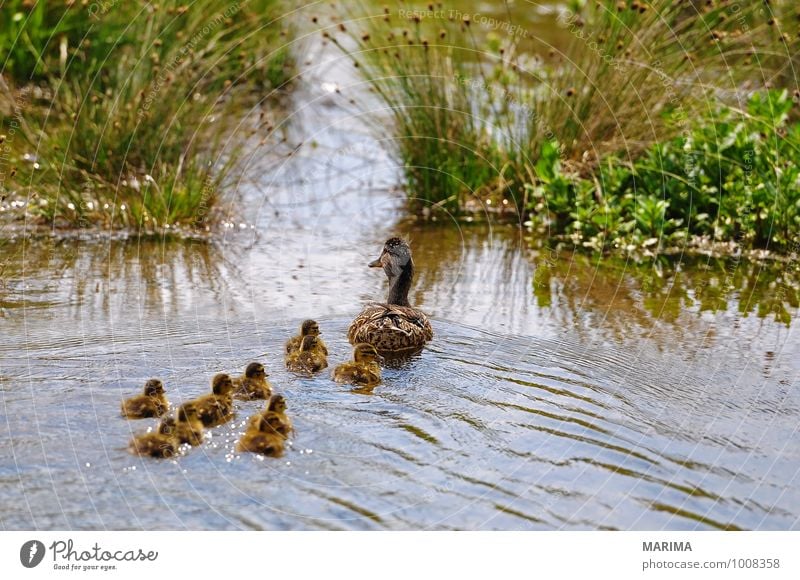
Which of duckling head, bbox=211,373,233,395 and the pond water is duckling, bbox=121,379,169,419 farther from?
duckling head, bbox=211,373,233,395

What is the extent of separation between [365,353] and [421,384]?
46cm

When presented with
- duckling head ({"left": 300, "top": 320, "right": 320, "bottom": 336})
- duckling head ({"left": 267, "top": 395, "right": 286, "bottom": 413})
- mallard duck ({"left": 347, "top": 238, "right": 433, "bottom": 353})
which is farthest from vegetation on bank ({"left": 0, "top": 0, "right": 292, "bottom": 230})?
duckling head ({"left": 267, "top": 395, "right": 286, "bottom": 413})

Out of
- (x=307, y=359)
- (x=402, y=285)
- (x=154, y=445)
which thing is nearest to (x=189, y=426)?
(x=154, y=445)

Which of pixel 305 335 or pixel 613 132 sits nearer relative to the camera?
pixel 305 335

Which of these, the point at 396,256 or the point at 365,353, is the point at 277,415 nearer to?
the point at 365,353

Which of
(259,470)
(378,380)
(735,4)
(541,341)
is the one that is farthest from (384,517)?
(735,4)

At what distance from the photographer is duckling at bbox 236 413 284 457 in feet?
20.1

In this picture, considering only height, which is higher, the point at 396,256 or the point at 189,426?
the point at 396,256

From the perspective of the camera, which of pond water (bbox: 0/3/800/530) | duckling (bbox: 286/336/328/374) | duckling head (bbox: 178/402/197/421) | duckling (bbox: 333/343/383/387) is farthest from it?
duckling (bbox: 286/336/328/374)

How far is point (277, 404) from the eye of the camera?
650 centimetres

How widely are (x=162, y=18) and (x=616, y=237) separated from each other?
5.74 meters

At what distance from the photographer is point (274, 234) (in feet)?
37.0

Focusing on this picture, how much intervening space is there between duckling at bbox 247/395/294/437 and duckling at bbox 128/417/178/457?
1.39 ft
